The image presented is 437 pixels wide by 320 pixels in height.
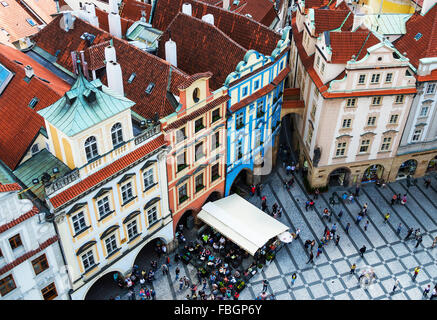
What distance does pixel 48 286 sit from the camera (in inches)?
1538

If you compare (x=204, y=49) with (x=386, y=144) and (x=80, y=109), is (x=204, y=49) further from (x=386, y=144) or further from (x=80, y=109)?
(x=386, y=144)

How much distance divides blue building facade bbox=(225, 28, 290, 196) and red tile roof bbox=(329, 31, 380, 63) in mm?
5363

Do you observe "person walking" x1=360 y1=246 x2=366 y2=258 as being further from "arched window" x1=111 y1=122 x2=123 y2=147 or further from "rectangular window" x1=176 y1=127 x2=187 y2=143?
"arched window" x1=111 y1=122 x2=123 y2=147

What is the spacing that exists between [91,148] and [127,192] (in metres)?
6.09

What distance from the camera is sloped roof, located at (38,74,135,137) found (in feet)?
117

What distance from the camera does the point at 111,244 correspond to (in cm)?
4319

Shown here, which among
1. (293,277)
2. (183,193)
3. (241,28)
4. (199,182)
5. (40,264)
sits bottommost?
(293,277)

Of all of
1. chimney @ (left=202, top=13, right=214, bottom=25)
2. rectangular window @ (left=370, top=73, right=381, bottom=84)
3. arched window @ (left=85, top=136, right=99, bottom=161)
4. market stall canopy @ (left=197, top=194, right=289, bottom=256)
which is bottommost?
market stall canopy @ (left=197, top=194, right=289, bottom=256)

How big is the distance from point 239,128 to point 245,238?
11.8 metres

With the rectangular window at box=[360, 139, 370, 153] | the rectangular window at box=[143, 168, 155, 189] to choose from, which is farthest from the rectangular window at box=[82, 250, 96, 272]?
the rectangular window at box=[360, 139, 370, 153]

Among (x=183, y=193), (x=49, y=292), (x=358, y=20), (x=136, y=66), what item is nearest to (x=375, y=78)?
(x=358, y=20)

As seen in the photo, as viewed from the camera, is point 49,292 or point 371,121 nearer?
point 49,292

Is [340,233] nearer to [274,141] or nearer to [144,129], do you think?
[274,141]

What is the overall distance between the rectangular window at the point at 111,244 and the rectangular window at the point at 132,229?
167 centimetres
